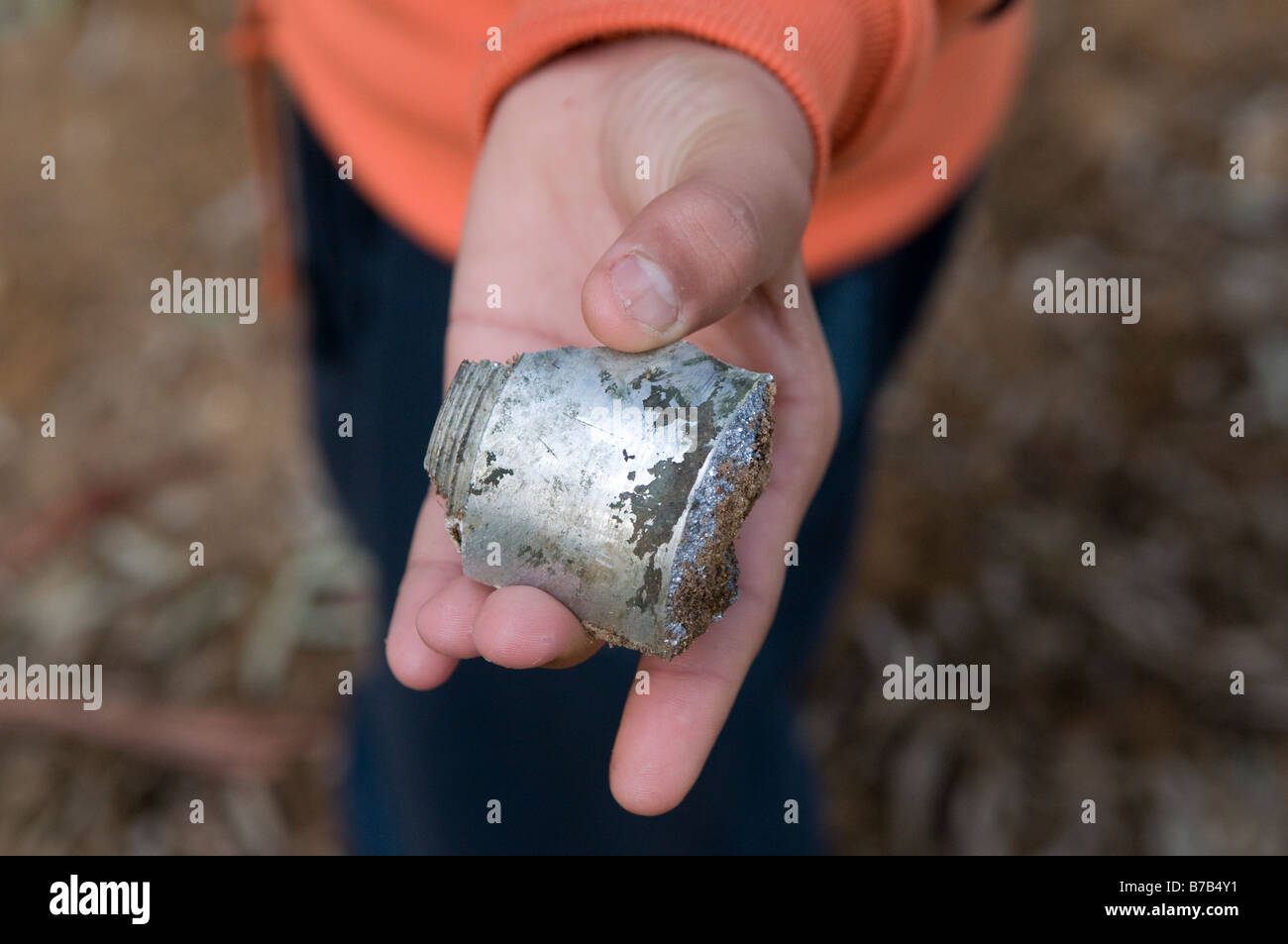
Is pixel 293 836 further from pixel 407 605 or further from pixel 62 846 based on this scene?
pixel 407 605

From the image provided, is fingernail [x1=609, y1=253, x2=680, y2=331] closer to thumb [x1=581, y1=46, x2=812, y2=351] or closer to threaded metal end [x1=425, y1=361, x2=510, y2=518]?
thumb [x1=581, y1=46, x2=812, y2=351]

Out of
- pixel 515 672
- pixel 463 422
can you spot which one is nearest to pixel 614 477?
pixel 463 422

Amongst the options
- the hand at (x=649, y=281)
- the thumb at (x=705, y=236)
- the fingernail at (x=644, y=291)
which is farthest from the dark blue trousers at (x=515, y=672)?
the fingernail at (x=644, y=291)

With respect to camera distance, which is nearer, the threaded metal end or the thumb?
the thumb

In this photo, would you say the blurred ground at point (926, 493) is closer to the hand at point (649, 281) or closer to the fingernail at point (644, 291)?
the hand at point (649, 281)

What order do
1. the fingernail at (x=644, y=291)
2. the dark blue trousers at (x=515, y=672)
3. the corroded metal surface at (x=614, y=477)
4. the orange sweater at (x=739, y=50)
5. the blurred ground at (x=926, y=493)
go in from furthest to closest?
1. the blurred ground at (x=926, y=493)
2. the dark blue trousers at (x=515, y=672)
3. the orange sweater at (x=739, y=50)
4. the corroded metal surface at (x=614, y=477)
5. the fingernail at (x=644, y=291)

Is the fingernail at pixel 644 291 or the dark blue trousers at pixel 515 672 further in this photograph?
the dark blue trousers at pixel 515 672

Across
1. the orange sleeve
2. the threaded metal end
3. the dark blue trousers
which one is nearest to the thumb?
the orange sleeve
